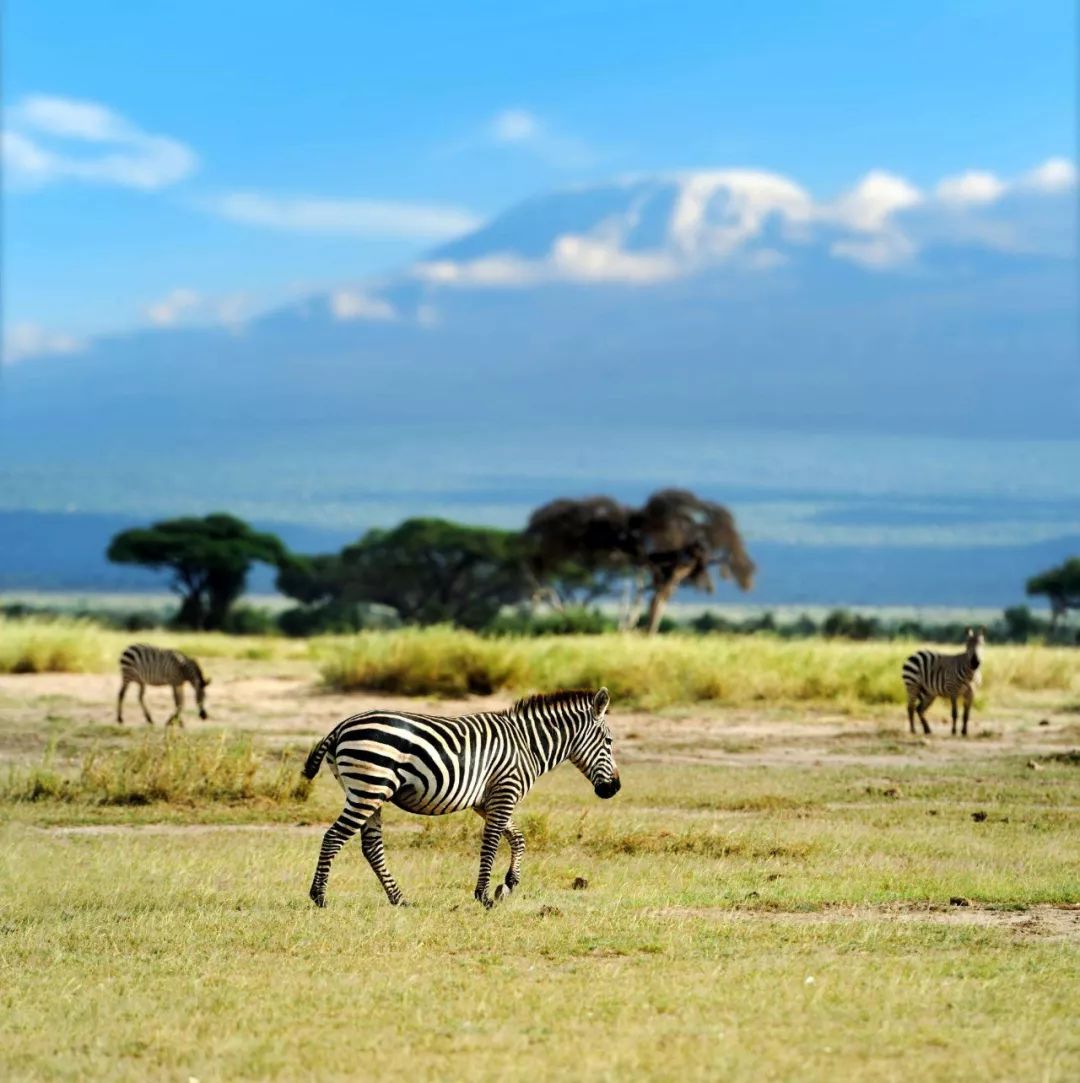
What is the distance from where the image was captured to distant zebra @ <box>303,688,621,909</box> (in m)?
9.75

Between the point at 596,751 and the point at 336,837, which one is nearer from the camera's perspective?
the point at 336,837

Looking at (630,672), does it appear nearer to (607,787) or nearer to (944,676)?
(944,676)

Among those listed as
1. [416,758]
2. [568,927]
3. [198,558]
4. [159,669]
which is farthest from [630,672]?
[198,558]

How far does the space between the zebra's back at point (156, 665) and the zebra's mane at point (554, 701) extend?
11764mm

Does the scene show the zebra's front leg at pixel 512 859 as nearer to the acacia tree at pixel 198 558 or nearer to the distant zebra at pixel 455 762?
the distant zebra at pixel 455 762

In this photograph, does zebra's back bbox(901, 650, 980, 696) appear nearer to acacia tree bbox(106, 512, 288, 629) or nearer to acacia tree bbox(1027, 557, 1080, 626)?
acacia tree bbox(106, 512, 288, 629)

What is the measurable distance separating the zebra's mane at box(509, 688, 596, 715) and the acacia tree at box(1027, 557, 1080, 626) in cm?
5357

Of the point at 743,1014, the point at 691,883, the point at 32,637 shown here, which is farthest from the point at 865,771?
the point at 32,637

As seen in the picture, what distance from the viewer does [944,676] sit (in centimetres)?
2136

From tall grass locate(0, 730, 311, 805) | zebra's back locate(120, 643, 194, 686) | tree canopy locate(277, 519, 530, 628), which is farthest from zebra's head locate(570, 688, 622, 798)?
tree canopy locate(277, 519, 530, 628)

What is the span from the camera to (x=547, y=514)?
47.5 metres

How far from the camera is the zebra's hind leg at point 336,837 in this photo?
384 inches

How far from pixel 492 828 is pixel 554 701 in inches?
33.9

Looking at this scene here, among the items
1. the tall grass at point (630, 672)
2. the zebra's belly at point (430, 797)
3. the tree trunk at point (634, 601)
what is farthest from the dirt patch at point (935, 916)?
the tree trunk at point (634, 601)
